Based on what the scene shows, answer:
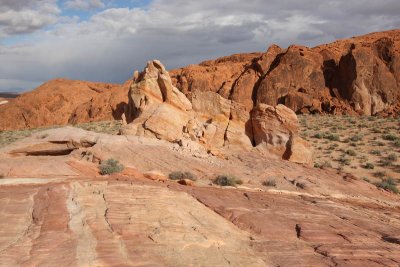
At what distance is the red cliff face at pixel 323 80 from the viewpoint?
43906 millimetres

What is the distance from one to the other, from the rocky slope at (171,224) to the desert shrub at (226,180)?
2.03 meters

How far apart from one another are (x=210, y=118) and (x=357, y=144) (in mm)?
12145

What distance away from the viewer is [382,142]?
87.7ft

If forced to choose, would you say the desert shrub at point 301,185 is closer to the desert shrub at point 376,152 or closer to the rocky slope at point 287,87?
the desert shrub at point 376,152

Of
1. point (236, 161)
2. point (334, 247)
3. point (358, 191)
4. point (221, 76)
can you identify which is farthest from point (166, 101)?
point (221, 76)

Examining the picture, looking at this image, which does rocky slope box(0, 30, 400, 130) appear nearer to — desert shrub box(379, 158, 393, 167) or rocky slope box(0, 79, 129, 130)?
rocky slope box(0, 79, 129, 130)

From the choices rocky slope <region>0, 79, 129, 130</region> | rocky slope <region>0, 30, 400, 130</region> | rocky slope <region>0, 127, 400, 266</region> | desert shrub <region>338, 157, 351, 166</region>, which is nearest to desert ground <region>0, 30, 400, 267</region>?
rocky slope <region>0, 127, 400, 266</region>

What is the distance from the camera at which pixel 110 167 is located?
40.7ft

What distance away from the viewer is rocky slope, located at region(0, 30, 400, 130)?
44.1m

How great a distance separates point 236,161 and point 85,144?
5664 millimetres

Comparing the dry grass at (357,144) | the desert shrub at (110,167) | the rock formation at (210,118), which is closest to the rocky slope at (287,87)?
the dry grass at (357,144)

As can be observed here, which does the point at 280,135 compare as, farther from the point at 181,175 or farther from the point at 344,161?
the point at 181,175

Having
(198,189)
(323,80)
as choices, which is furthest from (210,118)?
(323,80)

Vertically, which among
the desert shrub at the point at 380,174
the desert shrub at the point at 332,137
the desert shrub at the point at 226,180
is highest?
the desert shrub at the point at 226,180
